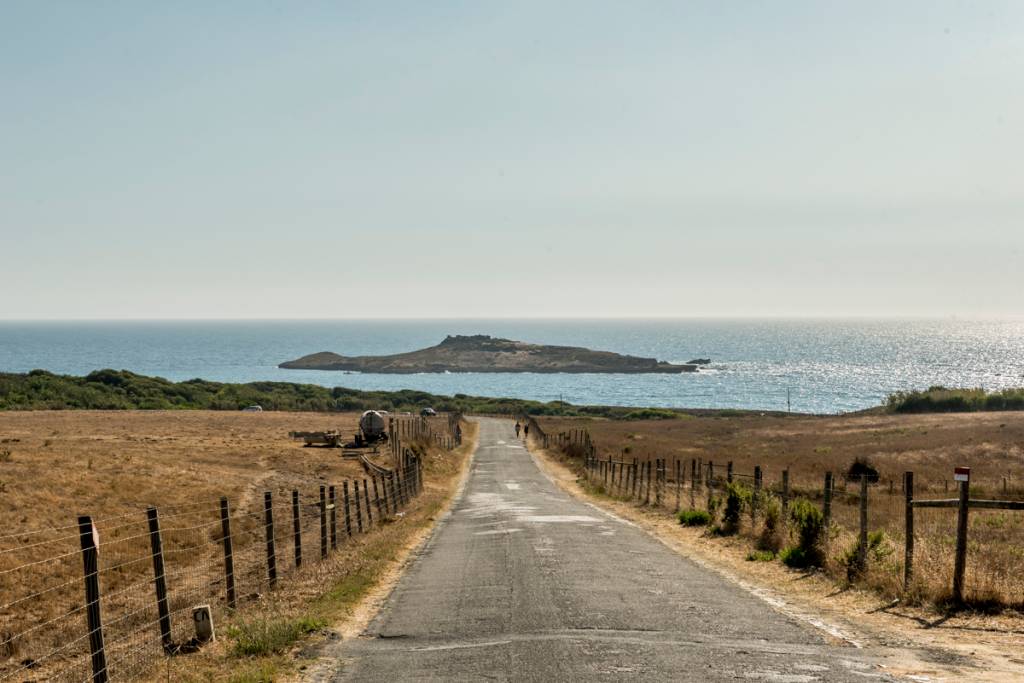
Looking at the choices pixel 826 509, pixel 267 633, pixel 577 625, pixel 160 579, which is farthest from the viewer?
pixel 826 509

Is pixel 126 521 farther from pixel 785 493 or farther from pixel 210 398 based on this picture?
pixel 210 398

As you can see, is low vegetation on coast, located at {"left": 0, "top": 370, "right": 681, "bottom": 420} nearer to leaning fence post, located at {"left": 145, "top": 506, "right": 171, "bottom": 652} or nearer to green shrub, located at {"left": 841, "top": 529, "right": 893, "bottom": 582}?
leaning fence post, located at {"left": 145, "top": 506, "right": 171, "bottom": 652}

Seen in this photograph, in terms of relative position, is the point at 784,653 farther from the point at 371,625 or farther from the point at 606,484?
the point at 606,484

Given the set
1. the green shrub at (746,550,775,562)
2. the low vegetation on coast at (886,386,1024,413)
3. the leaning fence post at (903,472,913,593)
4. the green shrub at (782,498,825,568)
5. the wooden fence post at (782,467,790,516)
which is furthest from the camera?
the low vegetation on coast at (886,386,1024,413)

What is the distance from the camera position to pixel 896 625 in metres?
11.9

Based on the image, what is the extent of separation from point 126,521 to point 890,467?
1703 inches

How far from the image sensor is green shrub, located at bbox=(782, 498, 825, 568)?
1700 centimetres

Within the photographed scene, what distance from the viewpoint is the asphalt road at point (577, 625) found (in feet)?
30.3

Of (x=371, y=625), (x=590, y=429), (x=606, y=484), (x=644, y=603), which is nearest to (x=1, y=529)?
(x=371, y=625)

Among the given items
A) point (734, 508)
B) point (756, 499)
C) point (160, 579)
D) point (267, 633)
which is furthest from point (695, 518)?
point (160, 579)

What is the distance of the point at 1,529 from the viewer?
2128 centimetres

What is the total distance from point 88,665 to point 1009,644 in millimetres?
12378

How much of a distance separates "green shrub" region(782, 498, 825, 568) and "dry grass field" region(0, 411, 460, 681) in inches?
385

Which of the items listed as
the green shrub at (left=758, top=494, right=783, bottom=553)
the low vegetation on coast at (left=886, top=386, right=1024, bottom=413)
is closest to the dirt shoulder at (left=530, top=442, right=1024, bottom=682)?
the green shrub at (left=758, top=494, right=783, bottom=553)
